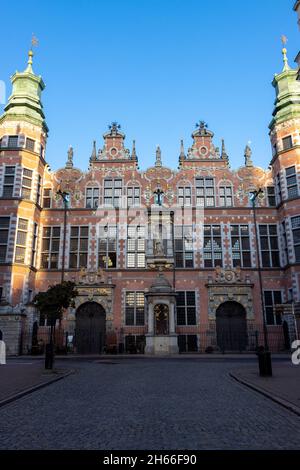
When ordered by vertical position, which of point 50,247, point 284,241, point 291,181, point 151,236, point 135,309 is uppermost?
point 291,181

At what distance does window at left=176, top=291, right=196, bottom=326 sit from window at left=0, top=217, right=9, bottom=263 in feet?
43.7

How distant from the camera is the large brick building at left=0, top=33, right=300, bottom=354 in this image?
2897cm

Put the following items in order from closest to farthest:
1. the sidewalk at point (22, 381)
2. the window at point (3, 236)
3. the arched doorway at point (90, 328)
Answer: the sidewalk at point (22, 381), the window at point (3, 236), the arched doorway at point (90, 328)

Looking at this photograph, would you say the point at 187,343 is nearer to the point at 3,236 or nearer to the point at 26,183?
the point at 3,236

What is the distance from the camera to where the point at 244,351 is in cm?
2848

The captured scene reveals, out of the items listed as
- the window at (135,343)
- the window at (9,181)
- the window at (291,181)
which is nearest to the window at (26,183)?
the window at (9,181)

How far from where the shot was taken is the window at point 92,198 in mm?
32719

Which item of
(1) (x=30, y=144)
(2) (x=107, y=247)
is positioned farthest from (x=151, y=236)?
(1) (x=30, y=144)

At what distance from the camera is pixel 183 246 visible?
103 ft

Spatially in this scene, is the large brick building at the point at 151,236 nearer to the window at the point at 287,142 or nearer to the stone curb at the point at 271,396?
the window at the point at 287,142

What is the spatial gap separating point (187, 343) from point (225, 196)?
1237 cm

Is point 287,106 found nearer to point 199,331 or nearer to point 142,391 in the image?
point 199,331

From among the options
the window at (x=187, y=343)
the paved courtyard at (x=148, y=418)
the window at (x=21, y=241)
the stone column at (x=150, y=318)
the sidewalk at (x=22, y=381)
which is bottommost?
the paved courtyard at (x=148, y=418)

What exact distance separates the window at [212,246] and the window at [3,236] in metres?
15.2
